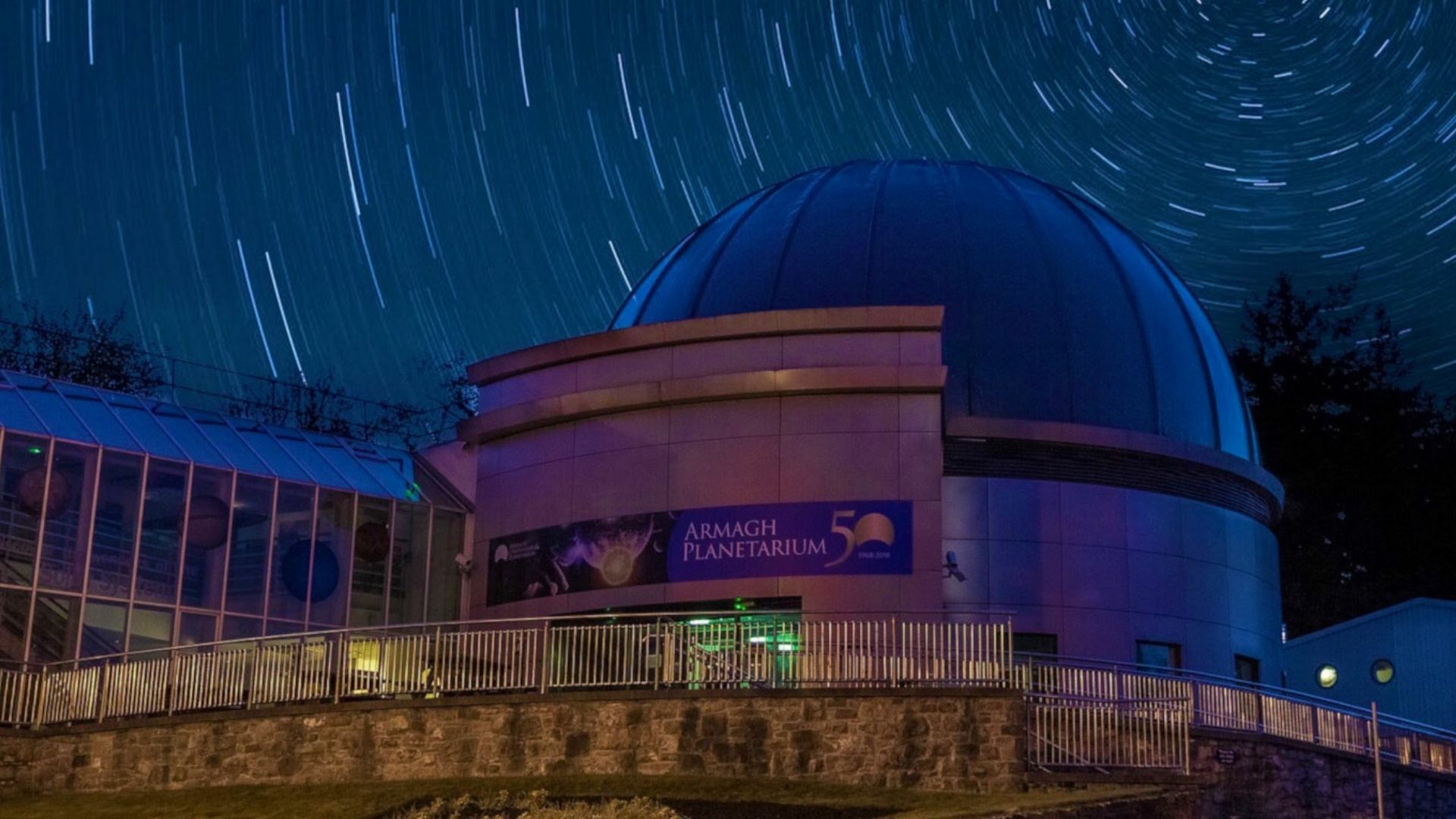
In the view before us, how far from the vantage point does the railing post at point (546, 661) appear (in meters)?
23.5

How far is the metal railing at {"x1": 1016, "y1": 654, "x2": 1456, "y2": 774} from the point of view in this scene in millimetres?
22297

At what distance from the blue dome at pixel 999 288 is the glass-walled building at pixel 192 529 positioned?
23.7ft

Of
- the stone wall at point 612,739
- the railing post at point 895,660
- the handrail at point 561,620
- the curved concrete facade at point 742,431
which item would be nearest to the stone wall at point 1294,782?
the stone wall at point 612,739

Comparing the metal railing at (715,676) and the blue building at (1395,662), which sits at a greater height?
the blue building at (1395,662)

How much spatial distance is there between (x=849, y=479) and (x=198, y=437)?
13568 mm

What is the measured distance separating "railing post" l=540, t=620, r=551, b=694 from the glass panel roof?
12.6 m

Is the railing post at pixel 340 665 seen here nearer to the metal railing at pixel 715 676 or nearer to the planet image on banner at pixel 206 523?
the metal railing at pixel 715 676

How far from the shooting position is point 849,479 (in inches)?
1212

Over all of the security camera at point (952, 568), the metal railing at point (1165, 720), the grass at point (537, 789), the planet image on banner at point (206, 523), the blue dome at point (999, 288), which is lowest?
the grass at point (537, 789)

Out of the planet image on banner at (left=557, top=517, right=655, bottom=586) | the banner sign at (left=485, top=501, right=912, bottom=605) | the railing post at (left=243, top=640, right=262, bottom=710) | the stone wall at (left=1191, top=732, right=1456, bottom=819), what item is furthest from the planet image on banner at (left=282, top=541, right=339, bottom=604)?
the stone wall at (left=1191, top=732, right=1456, bottom=819)

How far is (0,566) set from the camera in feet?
99.7

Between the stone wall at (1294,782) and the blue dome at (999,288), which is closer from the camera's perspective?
the stone wall at (1294,782)

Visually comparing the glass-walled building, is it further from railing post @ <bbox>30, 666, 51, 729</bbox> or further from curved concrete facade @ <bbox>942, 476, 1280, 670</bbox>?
curved concrete facade @ <bbox>942, 476, 1280, 670</bbox>

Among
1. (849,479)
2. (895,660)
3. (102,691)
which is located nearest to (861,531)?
(849,479)
